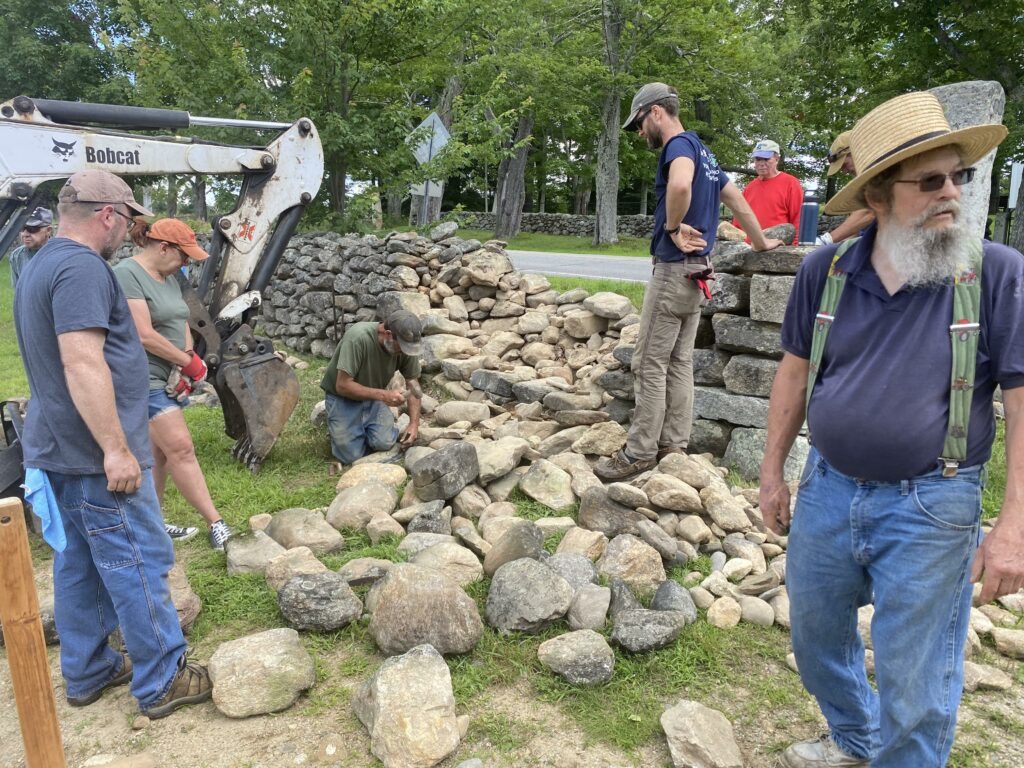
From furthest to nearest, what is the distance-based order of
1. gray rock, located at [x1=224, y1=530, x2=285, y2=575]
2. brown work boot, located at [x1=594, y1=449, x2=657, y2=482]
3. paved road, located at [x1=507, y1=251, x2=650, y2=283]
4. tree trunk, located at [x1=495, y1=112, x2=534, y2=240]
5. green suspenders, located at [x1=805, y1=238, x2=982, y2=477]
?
tree trunk, located at [x1=495, y1=112, x2=534, y2=240]
paved road, located at [x1=507, y1=251, x2=650, y2=283]
brown work boot, located at [x1=594, y1=449, x2=657, y2=482]
gray rock, located at [x1=224, y1=530, x2=285, y2=575]
green suspenders, located at [x1=805, y1=238, x2=982, y2=477]

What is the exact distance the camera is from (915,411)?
185 cm

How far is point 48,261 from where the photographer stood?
8.28 feet

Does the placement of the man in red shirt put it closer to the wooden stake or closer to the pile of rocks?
the wooden stake

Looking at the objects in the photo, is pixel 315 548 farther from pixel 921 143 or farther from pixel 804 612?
pixel 921 143

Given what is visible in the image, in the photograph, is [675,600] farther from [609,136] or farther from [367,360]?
[609,136]

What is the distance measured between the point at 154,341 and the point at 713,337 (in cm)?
385

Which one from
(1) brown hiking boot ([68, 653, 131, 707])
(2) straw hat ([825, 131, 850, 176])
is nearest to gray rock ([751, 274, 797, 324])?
(2) straw hat ([825, 131, 850, 176])

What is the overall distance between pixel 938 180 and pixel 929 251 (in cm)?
19

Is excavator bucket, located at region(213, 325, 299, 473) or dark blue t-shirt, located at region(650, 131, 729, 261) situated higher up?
dark blue t-shirt, located at region(650, 131, 729, 261)

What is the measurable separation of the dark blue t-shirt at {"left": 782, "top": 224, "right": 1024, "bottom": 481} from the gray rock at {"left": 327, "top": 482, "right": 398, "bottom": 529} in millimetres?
3044

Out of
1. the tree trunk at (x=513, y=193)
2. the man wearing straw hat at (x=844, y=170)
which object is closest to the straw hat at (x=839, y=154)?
the man wearing straw hat at (x=844, y=170)

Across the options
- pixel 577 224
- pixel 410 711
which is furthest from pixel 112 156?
pixel 577 224

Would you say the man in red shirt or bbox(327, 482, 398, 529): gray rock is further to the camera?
the man in red shirt

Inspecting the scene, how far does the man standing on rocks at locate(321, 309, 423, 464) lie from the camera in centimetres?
539
